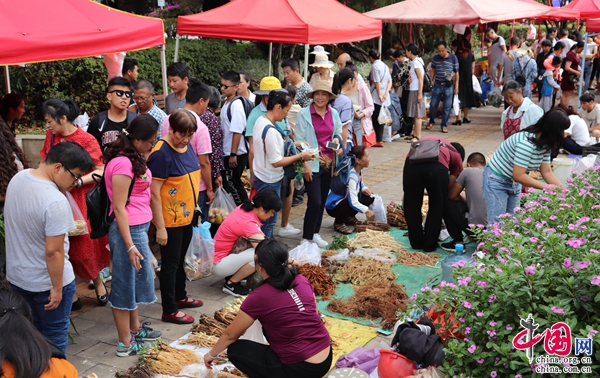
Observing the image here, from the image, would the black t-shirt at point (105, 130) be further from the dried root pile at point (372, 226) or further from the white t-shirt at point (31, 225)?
the dried root pile at point (372, 226)

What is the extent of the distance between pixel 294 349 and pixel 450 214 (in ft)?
12.0

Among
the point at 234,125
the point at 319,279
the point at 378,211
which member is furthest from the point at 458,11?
the point at 319,279

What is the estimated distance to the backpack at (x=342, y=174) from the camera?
7.39 m

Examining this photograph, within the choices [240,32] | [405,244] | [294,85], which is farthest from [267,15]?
[405,244]

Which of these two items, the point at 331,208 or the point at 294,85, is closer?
the point at 331,208

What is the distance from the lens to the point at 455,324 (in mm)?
3900

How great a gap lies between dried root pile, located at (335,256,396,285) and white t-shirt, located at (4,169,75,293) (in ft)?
9.90

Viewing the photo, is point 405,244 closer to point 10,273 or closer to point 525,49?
point 10,273

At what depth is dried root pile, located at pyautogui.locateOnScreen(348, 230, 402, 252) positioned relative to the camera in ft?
23.3

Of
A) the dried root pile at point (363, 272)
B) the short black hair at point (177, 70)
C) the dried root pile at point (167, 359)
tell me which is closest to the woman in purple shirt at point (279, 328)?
the dried root pile at point (167, 359)

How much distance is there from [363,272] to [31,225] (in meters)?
3.46

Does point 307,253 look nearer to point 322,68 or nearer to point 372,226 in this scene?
point 372,226

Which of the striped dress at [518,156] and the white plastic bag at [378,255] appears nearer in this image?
the striped dress at [518,156]

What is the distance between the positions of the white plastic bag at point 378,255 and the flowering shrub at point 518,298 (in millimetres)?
2746
